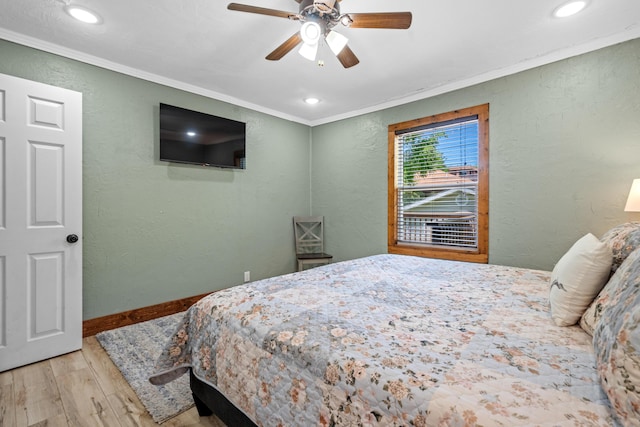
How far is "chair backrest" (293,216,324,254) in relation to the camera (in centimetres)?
426

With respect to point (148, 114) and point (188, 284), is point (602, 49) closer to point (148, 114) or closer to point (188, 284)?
point (148, 114)

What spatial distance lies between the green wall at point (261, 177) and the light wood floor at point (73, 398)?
0.59 meters

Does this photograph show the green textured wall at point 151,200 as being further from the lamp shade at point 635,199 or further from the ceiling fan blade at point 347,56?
the lamp shade at point 635,199

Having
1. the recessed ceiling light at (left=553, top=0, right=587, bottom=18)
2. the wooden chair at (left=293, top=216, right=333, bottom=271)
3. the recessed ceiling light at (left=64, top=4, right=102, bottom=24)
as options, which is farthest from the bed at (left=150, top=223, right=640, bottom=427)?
the wooden chair at (left=293, top=216, right=333, bottom=271)

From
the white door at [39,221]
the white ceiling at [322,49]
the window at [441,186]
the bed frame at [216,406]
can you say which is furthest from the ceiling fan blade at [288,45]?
the bed frame at [216,406]

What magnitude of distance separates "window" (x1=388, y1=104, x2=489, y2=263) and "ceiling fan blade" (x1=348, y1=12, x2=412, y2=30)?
1676 mm

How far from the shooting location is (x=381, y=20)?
5.70 ft

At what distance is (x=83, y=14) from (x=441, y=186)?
3457 mm

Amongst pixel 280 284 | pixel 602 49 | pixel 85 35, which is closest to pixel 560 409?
pixel 280 284

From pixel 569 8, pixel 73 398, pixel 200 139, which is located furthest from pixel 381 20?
pixel 73 398

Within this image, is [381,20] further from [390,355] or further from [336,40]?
[390,355]

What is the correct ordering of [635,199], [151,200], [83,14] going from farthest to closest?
1. [151,200]
2. [83,14]
3. [635,199]

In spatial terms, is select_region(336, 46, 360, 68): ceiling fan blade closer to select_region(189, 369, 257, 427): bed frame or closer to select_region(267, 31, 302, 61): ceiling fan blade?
select_region(267, 31, 302, 61): ceiling fan blade

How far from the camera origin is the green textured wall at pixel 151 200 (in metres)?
2.57
